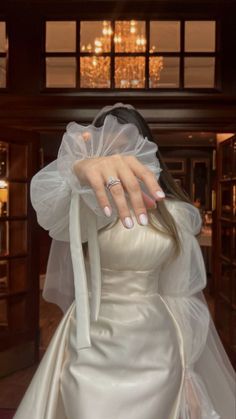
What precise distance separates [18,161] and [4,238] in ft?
1.72

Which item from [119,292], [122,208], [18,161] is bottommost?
[119,292]

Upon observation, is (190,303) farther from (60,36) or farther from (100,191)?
(60,36)

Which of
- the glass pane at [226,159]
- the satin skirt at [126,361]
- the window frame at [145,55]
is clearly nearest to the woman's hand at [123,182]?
the satin skirt at [126,361]

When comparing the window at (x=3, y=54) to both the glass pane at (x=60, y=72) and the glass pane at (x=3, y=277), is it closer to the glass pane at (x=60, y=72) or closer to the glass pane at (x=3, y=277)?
the glass pane at (x=60, y=72)

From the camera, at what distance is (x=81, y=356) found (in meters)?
1.38

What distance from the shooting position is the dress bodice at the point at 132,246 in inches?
58.0

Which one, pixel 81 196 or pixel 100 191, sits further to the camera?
pixel 81 196

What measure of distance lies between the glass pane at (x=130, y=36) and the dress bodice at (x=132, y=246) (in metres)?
2.00

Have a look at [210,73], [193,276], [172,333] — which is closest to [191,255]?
[193,276]

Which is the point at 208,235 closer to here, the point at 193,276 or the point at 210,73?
the point at 210,73

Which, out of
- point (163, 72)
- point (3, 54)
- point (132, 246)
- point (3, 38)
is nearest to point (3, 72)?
point (3, 54)

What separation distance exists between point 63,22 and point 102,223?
2.12 metres

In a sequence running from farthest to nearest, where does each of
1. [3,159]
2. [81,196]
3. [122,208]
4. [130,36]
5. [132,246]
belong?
[3,159] → [130,36] → [132,246] → [81,196] → [122,208]

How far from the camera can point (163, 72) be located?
10.5 ft
